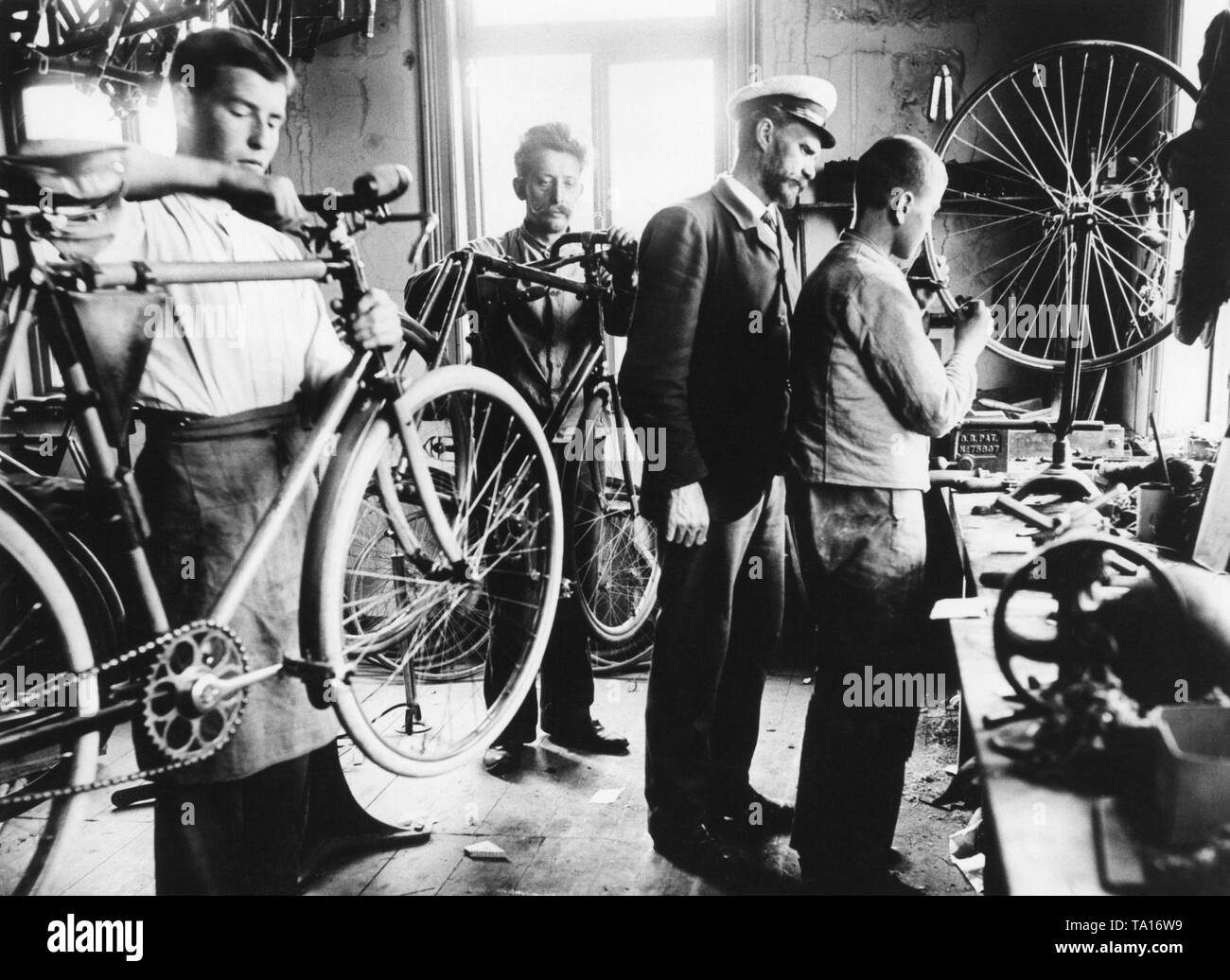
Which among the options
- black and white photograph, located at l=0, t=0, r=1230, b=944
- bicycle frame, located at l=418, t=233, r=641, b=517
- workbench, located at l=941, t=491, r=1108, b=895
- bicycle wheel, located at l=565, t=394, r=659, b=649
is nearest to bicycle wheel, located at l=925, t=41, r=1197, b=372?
black and white photograph, located at l=0, t=0, r=1230, b=944

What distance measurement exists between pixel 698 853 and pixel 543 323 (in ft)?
4.94

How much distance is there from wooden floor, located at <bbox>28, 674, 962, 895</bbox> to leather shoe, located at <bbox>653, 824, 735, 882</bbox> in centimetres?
3

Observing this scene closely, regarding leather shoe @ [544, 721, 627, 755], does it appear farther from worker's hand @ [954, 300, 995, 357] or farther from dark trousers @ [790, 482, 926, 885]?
worker's hand @ [954, 300, 995, 357]

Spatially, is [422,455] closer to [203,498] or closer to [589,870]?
[203,498]

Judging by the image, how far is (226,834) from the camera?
164 centimetres

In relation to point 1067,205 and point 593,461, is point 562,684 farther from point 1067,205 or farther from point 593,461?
point 1067,205

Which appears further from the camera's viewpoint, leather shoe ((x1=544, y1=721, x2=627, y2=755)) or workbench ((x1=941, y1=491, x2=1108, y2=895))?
leather shoe ((x1=544, y1=721, x2=627, y2=755))

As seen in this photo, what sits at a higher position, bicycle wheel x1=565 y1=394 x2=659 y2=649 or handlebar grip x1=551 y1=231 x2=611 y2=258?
handlebar grip x1=551 y1=231 x2=611 y2=258

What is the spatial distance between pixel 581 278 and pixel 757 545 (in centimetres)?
94

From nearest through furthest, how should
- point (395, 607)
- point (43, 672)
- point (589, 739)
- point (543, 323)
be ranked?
point (43, 672) < point (395, 607) < point (543, 323) < point (589, 739)

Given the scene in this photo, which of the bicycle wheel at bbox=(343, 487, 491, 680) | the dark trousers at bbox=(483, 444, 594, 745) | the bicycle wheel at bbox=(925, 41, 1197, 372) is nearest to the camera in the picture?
the bicycle wheel at bbox=(343, 487, 491, 680)

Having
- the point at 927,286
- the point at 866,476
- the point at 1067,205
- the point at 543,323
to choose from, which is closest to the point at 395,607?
the point at 543,323

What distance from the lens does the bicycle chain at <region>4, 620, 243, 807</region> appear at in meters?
1.36

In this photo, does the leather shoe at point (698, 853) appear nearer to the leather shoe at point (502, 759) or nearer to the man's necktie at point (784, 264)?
the leather shoe at point (502, 759)
